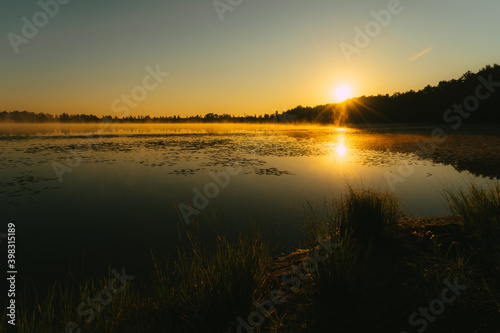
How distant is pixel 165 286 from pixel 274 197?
6.87 m

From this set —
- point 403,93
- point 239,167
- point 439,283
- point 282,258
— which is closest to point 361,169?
point 239,167

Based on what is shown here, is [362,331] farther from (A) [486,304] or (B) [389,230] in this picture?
(B) [389,230]

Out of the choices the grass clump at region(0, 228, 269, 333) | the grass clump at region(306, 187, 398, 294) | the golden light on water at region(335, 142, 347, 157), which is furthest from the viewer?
the golden light on water at region(335, 142, 347, 157)

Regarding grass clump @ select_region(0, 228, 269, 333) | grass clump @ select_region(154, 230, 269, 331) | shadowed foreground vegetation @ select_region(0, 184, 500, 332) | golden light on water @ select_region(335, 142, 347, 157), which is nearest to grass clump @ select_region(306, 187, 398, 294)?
shadowed foreground vegetation @ select_region(0, 184, 500, 332)

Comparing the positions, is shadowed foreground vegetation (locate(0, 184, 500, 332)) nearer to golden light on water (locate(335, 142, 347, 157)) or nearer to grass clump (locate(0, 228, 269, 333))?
grass clump (locate(0, 228, 269, 333))

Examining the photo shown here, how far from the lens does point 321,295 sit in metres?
4.14

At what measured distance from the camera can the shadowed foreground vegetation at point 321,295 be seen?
11.1 feet

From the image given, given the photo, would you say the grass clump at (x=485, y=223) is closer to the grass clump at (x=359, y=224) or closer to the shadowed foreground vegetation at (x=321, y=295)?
the shadowed foreground vegetation at (x=321, y=295)

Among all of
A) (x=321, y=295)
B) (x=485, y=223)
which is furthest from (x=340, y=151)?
(x=321, y=295)

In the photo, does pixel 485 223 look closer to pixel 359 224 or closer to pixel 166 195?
pixel 359 224

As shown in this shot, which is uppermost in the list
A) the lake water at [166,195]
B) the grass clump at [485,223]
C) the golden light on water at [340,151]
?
the grass clump at [485,223]

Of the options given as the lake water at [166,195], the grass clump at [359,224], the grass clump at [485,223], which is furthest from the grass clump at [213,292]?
the grass clump at [485,223]

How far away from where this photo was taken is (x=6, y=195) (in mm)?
10477

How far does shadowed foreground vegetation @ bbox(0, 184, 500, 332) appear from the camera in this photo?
133 inches
